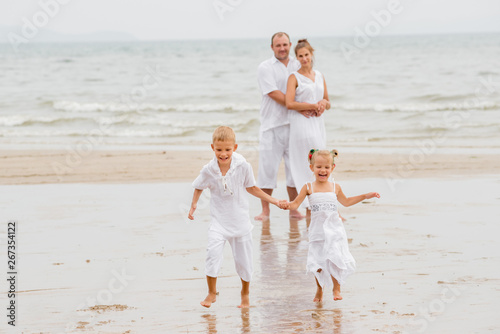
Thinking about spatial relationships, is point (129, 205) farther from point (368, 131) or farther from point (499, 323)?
point (368, 131)

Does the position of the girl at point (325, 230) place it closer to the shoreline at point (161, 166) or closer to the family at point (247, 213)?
the family at point (247, 213)

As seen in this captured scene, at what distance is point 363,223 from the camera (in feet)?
24.6

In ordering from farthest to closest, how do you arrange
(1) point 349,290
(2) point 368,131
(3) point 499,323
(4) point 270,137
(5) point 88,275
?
(2) point 368,131 → (4) point 270,137 → (5) point 88,275 → (1) point 349,290 → (3) point 499,323

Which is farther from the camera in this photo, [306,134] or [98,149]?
[98,149]

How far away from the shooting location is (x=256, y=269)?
19.1 ft

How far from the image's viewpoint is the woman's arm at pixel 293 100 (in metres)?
7.34

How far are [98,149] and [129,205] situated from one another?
5998mm

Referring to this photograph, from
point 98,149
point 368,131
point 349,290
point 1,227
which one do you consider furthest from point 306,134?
point 368,131

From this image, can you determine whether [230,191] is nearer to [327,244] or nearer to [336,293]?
[327,244]

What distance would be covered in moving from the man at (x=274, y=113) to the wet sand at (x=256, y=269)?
0.42m

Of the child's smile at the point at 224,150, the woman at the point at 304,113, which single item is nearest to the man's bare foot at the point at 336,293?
the child's smile at the point at 224,150

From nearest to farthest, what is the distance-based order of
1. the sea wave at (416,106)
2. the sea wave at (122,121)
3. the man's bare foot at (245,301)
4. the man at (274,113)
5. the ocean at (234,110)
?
1. the man's bare foot at (245,301)
2. the man at (274,113)
3. the ocean at (234,110)
4. the sea wave at (122,121)
5. the sea wave at (416,106)

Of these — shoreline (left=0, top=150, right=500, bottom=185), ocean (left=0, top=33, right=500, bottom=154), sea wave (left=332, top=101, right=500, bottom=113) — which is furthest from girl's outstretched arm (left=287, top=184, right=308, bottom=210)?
sea wave (left=332, top=101, right=500, bottom=113)

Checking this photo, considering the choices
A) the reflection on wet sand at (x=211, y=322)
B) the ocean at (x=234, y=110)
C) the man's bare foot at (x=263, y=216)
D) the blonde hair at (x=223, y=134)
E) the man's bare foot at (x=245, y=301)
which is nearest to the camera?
the reflection on wet sand at (x=211, y=322)
